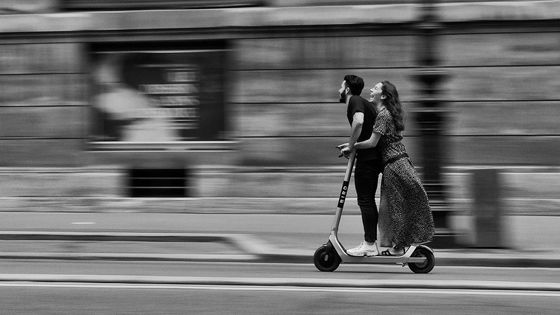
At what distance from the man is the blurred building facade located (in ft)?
15.2

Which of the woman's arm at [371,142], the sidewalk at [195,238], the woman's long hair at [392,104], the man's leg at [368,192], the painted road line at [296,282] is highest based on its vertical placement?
the woman's long hair at [392,104]

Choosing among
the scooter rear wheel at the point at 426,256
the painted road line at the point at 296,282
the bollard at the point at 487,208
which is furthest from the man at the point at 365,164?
the bollard at the point at 487,208

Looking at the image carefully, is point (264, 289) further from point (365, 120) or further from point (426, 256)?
point (365, 120)

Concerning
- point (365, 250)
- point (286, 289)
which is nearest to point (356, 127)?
point (365, 250)

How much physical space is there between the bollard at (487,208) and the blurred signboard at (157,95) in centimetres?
507

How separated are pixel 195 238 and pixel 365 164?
110 inches

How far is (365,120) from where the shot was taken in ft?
27.8

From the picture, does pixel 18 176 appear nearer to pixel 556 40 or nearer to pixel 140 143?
pixel 140 143

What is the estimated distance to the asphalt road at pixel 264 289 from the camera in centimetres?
665

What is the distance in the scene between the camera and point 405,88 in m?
13.3

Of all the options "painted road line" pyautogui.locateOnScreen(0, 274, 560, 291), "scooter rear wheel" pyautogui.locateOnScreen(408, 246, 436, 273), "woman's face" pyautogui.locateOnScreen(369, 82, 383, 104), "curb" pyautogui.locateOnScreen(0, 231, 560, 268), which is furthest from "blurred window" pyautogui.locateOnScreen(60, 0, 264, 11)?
"painted road line" pyautogui.locateOnScreen(0, 274, 560, 291)

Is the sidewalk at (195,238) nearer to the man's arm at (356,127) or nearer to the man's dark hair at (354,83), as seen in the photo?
the man's arm at (356,127)

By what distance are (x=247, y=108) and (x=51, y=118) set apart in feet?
9.72

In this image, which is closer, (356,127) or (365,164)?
(356,127)
